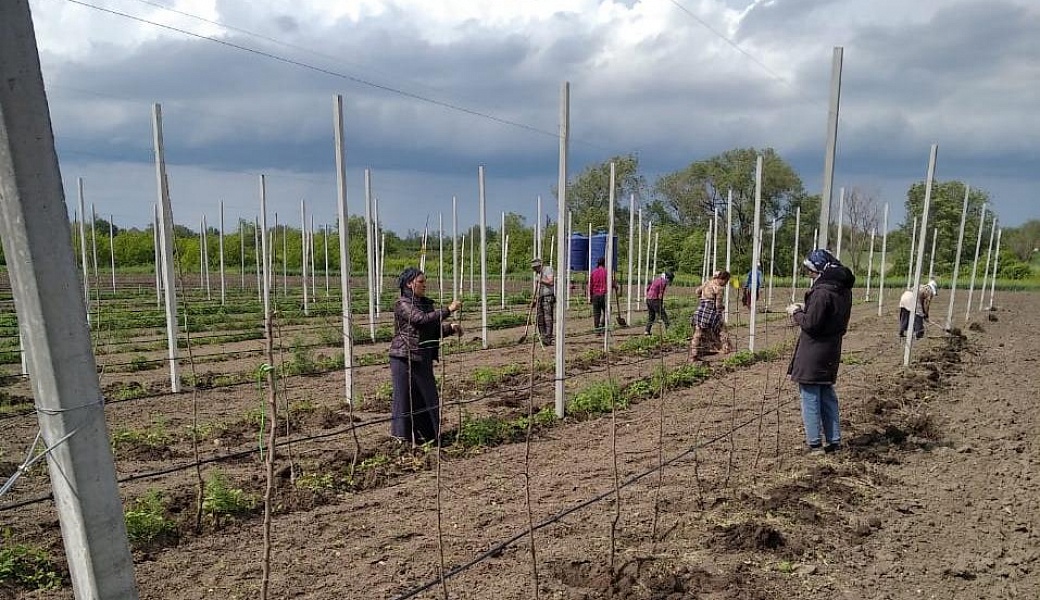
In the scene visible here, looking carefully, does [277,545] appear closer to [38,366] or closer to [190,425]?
[38,366]

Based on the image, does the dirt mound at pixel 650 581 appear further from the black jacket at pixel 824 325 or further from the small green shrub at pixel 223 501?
the black jacket at pixel 824 325

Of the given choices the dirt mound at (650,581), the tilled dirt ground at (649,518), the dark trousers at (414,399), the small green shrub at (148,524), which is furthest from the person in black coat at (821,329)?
the small green shrub at (148,524)

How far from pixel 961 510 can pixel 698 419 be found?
111 inches

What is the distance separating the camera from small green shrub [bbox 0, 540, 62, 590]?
11.6 feet

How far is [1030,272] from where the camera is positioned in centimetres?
4172

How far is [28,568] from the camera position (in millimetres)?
3623

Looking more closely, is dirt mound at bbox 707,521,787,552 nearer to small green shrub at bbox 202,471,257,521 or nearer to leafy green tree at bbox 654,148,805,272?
small green shrub at bbox 202,471,257,521

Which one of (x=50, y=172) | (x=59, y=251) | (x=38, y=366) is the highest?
(x=50, y=172)

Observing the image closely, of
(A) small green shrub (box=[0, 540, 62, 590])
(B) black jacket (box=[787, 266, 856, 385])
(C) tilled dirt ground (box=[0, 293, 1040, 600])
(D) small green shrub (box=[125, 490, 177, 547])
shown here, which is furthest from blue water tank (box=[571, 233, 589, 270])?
(A) small green shrub (box=[0, 540, 62, 590])

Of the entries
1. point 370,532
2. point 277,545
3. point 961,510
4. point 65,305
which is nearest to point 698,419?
point 961,510

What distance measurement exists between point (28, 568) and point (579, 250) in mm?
15992

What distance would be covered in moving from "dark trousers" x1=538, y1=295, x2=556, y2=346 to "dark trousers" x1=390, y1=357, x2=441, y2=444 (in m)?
6.36

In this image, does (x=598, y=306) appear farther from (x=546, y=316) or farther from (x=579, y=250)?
(x=579, y=250)

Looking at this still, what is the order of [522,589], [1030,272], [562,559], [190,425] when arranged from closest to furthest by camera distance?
[522,589] → [562,559] → [190,425] → [1030,272]
